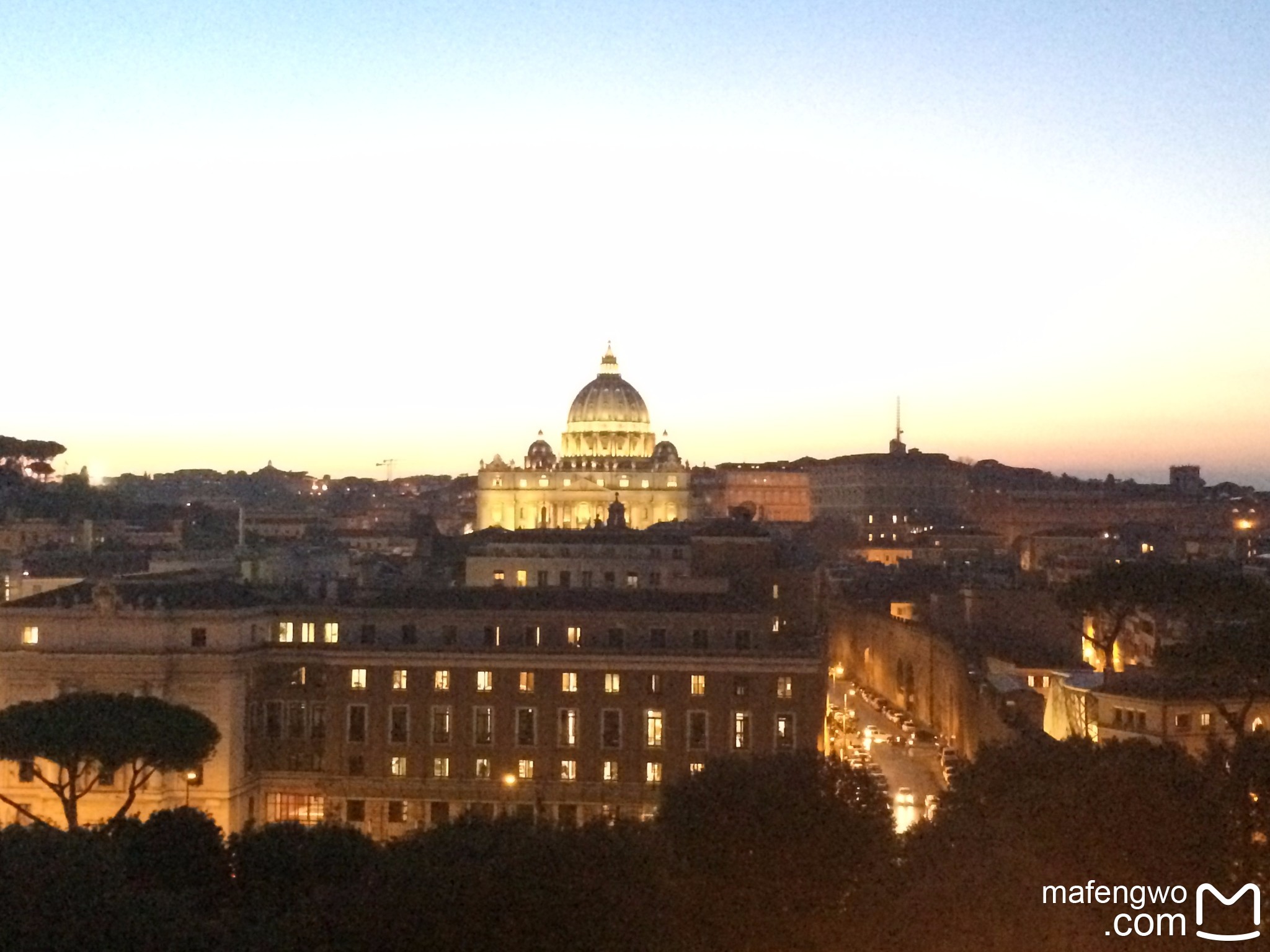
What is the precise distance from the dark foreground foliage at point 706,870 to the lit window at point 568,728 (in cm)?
908

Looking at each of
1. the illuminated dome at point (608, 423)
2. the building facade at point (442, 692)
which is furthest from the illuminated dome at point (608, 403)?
the building facade at point (442, 692)

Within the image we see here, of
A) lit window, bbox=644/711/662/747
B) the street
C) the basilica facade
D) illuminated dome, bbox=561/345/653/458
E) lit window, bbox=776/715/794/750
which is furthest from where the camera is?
illuminated dome, bbox=561/345/653/458

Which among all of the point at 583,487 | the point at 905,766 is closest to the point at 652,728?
the point at 905,766

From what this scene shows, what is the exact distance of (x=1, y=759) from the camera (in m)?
32.7

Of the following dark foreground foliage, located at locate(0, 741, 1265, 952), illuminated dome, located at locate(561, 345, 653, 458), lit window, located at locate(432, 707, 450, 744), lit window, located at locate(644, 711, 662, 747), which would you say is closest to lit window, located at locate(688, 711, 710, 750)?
lit window, located at locate(644, 711, 662, 747)

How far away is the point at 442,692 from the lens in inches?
1411

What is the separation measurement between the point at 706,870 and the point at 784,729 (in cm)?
1186

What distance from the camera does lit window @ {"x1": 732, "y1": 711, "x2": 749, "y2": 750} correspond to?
1374 inches

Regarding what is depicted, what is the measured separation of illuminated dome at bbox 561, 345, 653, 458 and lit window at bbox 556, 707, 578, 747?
330 feet

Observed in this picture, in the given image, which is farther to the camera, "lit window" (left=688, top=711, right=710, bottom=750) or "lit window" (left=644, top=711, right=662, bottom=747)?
"lit window" (left=644, top=711, right=662, bottom=747)

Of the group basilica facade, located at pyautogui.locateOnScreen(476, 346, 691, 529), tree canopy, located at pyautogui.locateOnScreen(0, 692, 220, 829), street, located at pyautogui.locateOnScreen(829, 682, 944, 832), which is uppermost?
basilica facade, located at pyautogui.locateOnScreen(476, 346, 691, 529)

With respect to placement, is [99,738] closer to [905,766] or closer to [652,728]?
[652,728]

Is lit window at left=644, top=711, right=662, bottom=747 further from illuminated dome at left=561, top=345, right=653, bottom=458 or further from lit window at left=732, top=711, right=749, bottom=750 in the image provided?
illuminated dome at left=561, top=345, right=653, bottom=458

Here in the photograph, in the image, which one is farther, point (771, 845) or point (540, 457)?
point (540, 457)
